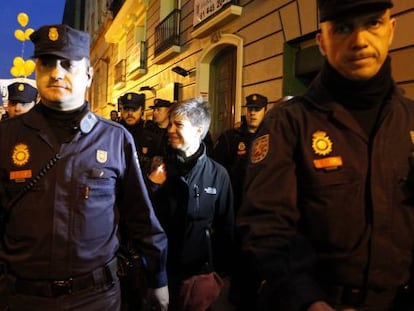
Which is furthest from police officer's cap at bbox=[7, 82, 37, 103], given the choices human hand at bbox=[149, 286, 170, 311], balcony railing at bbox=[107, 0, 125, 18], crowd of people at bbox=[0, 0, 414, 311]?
balcony railing at bbox=[107, 0, 125, 18]

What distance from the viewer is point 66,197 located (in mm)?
2000

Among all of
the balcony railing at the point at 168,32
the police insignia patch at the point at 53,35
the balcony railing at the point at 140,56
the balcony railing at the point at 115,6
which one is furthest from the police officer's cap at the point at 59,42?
the balcony railing at the point at 115,6

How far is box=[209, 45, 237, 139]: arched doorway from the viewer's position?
849 cm

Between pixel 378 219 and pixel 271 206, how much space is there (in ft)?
1.12

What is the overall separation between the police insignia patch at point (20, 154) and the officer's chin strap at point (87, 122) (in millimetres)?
287

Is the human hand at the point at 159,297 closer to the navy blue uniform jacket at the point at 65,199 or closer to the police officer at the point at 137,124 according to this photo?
the navy blue uniform jacket at the point at 65,199

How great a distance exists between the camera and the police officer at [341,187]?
1.29 metres

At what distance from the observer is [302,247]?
1331 millimetres

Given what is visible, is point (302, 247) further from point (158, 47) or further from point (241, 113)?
point (158, 47)

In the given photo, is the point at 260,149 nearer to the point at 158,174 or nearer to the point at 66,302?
the point at 66,302

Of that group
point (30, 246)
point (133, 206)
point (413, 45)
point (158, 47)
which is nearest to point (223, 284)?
point (133, 206)

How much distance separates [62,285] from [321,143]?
1368 millimetres

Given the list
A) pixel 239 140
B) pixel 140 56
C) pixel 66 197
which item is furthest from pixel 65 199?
pixel 140 56

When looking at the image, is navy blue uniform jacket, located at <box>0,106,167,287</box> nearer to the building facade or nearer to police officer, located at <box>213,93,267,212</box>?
police officer, located at <box>213,93,267,212</box>
